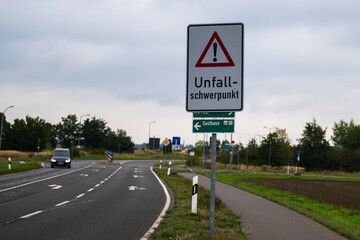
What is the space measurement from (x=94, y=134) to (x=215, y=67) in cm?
12081

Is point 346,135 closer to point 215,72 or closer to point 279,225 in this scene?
point 279,225

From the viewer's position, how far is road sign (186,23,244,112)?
5301 millimetres

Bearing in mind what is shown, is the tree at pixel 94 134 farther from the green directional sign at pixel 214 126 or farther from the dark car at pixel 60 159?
the green directional sign at pixel 214 126

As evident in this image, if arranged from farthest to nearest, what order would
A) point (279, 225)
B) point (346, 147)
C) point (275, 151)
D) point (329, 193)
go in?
point (346, 147) → point (275, 151) → point (329, 193) → point (279, 225)

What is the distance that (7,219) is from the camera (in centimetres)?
946

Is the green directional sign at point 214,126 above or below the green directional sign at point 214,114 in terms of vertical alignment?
below

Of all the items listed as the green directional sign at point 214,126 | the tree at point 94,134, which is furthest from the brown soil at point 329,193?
the tree at point 94,134

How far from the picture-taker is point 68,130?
407ft

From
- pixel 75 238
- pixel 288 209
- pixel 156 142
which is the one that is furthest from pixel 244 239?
pixel 156 142

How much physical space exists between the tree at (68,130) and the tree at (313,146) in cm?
7984

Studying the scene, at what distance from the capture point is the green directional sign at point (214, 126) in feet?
17.8

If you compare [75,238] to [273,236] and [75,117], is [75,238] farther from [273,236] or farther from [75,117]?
[75,117]

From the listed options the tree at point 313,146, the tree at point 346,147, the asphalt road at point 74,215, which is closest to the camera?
the asphalt road at point 74,215

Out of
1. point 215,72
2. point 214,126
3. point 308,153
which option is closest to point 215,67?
point 215,72
